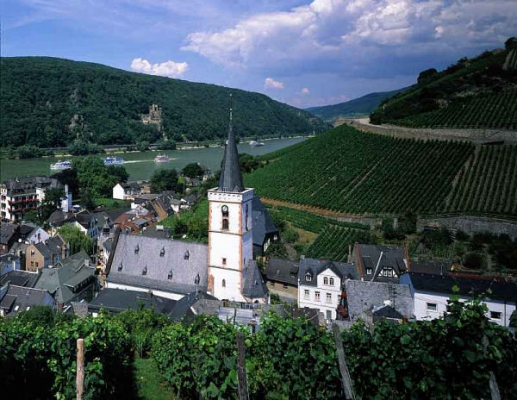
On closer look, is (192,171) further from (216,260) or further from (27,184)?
(216,260)

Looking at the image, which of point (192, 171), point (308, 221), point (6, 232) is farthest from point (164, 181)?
point (308, 221)

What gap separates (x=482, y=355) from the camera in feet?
24.1

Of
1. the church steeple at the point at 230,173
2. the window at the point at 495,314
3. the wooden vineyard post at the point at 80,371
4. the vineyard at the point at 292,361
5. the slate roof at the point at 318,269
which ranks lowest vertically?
the window at the point at 495,314

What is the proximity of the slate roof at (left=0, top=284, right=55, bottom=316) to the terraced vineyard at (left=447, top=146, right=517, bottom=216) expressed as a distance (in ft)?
101

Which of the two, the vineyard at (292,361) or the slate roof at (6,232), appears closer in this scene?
the vineyard at (292,361)

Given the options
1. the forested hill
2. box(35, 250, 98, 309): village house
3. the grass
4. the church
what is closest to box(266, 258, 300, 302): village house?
the church

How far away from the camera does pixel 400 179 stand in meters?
43.0

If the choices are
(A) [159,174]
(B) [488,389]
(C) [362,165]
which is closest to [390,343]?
(B) [488,389]

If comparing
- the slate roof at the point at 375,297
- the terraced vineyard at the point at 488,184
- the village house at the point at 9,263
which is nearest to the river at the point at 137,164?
the village house at the point at 9,263

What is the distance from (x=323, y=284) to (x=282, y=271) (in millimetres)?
4112

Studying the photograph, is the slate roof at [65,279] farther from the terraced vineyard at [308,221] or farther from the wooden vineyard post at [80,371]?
the wooden vineyard post at [80,371]

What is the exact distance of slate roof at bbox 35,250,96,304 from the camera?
2870 cm

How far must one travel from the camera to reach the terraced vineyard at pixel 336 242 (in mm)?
32875

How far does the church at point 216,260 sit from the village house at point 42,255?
40.4ft
